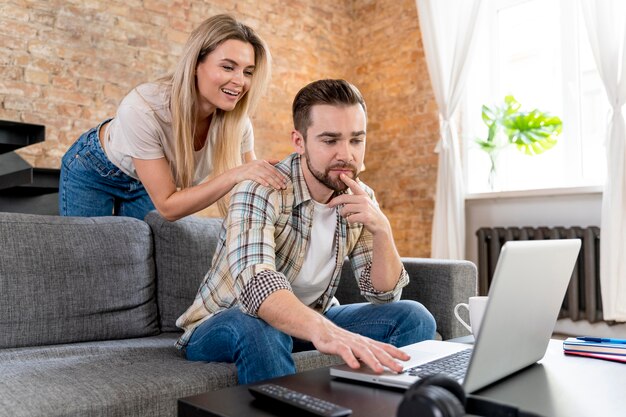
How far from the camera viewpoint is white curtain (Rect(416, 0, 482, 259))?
420 cm

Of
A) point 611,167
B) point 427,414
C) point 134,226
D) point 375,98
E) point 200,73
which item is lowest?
point 427,414

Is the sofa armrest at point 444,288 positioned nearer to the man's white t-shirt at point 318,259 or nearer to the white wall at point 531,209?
the man's white t-shirt at point 318,259

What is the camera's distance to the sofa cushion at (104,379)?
3.96 feet

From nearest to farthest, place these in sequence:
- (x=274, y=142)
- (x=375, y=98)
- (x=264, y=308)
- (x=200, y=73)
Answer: (x=264, y=308) < (x=200, y=73) < (x=274, y=142) < (x=375, y=98)

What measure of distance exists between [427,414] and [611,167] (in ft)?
10.5

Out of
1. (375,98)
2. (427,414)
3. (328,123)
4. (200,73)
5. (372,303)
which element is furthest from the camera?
(375,98)

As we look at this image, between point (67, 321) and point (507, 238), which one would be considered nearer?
point (67, 321)

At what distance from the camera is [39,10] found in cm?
358

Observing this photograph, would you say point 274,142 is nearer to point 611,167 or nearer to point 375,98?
point 375,98

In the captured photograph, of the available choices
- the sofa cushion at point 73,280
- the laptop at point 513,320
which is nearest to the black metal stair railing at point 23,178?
the sofa cushion at point 73,280

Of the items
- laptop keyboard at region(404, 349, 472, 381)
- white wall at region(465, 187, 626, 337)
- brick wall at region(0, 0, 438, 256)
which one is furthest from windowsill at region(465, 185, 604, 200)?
laptop keyboard at region(404, 349, 472, 381)

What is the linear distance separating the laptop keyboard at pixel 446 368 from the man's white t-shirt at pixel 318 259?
56 centimetres

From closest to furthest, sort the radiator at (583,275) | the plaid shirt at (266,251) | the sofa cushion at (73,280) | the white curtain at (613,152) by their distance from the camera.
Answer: the plaid shirt at (266,251) < the sofa cushion at (73,280) < the white curtain at (613,152) < the radiator at (583,275)

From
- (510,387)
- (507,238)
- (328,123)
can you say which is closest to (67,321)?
(328,123)
